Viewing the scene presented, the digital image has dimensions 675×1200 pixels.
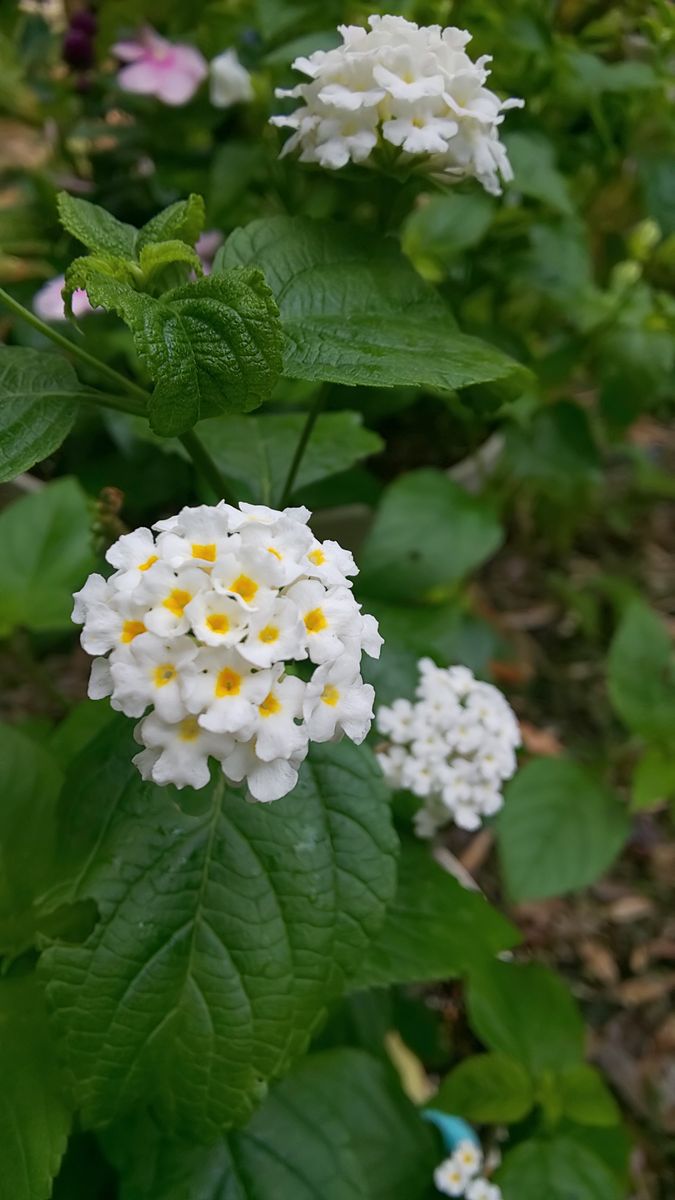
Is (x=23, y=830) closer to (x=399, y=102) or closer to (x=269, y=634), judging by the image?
(x=269, y=634)

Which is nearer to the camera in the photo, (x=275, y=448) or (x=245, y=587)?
(x=245, y=587)

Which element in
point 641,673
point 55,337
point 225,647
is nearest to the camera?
point 225,647

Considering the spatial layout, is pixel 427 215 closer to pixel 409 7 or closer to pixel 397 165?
pixel 409 7

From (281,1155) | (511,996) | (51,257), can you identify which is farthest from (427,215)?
(281,1155)

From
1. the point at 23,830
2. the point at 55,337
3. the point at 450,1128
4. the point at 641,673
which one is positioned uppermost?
the point at 55,337

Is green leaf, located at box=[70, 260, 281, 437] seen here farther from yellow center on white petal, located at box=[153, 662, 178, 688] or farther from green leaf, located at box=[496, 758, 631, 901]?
green leaf, located at box=[496, 758, 631, 901]

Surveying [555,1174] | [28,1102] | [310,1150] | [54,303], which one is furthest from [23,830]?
[54,303]

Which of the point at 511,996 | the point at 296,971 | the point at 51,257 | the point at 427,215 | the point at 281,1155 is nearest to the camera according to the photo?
the point at 296,971

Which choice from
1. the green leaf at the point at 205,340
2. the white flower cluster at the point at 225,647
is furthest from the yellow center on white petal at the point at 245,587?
the green leaf at the point at 205,340
